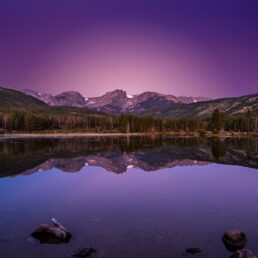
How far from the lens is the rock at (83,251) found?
15.0m

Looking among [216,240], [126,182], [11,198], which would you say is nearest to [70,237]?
[216,240]

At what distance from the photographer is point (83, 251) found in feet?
50.1

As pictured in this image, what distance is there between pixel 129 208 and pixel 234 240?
9.39 m

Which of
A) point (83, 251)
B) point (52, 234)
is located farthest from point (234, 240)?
point (52, 234)

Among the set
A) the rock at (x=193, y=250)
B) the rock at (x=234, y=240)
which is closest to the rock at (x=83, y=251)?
the rock at (x=193, y=250)

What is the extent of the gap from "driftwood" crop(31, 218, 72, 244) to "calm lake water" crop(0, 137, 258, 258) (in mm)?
471

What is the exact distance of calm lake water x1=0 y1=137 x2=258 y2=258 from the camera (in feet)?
53.7

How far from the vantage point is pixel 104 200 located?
2688 cm

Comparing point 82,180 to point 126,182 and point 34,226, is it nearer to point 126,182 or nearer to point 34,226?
point 126,182

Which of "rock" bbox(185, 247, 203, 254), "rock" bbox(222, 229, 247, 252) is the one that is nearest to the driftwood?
"rock" bbox(185, 247, 203, 254)

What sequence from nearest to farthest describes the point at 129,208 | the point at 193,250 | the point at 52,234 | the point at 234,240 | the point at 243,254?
the point at 243,254 → the point at 193,250 → the point at 234,240 → the point at 52,234 → the point at 129,208

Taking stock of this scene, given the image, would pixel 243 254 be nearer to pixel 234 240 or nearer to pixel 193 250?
pixel 234 240

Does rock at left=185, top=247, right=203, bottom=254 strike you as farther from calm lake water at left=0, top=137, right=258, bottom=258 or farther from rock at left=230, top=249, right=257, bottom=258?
rock at left=230, top=249, right=257, bottom=258

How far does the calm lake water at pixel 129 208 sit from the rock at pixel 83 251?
0.38 m
